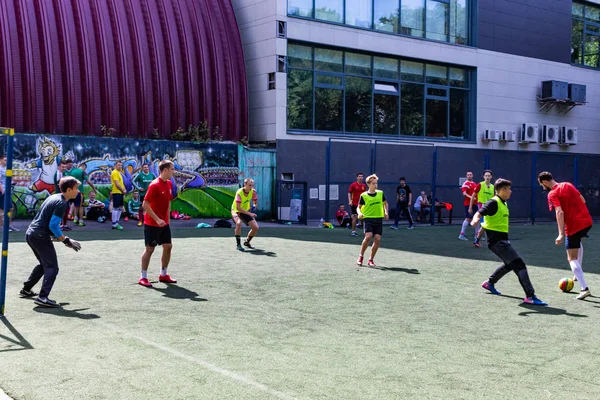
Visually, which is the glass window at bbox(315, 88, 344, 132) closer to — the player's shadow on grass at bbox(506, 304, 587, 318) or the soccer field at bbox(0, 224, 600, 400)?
the soccer field at bbox(0, 224, 600, 400)

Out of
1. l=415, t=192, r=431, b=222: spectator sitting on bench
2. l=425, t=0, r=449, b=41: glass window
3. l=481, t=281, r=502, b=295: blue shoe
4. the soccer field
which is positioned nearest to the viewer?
the soccer field

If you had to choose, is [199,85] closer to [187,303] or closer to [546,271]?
[546,271]

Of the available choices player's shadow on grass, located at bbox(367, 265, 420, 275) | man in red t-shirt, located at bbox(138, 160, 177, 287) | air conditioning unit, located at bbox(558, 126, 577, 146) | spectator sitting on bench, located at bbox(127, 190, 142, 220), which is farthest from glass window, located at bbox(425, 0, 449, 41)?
man in red t-shirt, located at bbox(138, 160, 177, 287)

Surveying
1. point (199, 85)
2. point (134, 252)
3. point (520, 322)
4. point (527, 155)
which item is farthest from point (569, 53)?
point (520, 322)

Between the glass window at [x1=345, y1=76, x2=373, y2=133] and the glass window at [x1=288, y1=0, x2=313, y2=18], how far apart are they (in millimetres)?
3034

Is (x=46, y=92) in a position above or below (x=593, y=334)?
above

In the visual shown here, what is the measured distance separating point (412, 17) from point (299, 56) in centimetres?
622

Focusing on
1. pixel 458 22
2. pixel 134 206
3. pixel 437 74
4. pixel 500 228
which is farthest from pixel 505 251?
pixel 458 22

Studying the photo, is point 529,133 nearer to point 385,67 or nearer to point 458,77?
point 458,77

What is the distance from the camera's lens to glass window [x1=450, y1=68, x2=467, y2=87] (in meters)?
32.2

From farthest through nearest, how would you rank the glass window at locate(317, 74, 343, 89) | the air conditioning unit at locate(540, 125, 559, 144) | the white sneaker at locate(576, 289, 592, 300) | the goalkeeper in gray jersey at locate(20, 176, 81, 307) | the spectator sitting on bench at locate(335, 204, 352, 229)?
1. the air conditioning unit at locate(540, 125, 559, 144)
2. the glass window at locate(317, 74, 343, 89)
3. the spectator sitting on bench at locate(335, 204, 352, 229)
4. the white sneaker at locate(576, 289, 592, 300)
5. the goalkeeper in gray jersey at locate(20, 176, 81, 307)

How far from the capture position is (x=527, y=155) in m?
33.9

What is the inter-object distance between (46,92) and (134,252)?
35.7ft

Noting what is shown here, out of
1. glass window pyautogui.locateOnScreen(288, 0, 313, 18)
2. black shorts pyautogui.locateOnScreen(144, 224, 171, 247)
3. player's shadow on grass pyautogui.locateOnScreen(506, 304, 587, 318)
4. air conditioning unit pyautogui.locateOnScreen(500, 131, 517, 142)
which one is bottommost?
player's shadow on grass pyautogui.locateOnScreen(506, 304, 587, 318)
